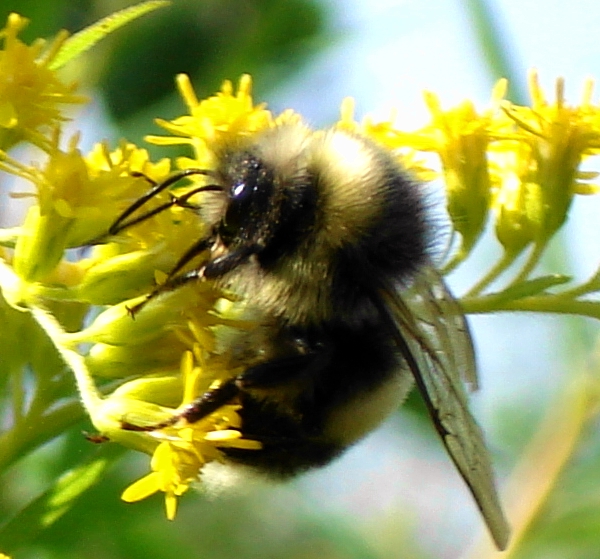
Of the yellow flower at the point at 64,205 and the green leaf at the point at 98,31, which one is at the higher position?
the green leaf at the point at 98,31

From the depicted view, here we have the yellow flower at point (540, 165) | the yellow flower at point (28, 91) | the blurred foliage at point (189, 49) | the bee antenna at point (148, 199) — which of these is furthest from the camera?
the blurred foliage at point (189, 49)

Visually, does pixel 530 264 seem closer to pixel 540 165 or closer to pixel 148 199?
pixel 540 165

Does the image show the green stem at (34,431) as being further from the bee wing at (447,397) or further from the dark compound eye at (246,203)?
the bee wing at (447,397)

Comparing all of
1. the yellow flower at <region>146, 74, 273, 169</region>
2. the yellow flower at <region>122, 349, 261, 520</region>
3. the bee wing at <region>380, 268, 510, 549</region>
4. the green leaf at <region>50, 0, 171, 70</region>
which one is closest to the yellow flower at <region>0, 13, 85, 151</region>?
the green leaf at <region>50, 0, 171, 70</region>

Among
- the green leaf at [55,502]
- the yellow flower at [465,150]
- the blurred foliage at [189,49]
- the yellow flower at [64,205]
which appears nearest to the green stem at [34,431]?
the green leaf at [55,502]

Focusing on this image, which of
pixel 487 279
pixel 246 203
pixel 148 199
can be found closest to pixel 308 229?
pixel 246 203

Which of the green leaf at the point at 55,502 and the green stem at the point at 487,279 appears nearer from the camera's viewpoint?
the green leaf at the point at 55,502

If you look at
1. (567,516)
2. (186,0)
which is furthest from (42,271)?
(186,0)
